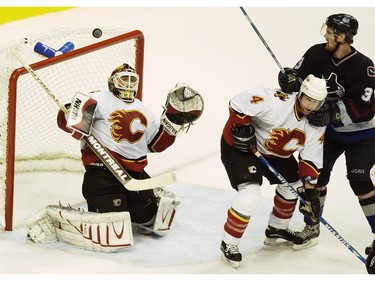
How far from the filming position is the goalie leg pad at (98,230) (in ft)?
17.9

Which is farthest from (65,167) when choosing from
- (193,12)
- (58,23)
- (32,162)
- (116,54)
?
(193,12)

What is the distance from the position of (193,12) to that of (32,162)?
2837 millimetres

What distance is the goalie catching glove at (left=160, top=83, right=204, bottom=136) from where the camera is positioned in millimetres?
5516

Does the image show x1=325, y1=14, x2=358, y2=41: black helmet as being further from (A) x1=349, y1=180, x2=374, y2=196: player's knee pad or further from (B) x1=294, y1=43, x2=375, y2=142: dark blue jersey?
(A) x1=349, y1=180, x2=374, y2=196: player's knee pad

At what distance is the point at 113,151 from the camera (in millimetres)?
5562

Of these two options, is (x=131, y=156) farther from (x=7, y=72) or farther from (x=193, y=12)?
(x=193, y=12)

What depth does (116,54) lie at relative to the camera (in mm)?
6449

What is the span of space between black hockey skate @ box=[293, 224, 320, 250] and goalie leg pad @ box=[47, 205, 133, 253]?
2.46ft

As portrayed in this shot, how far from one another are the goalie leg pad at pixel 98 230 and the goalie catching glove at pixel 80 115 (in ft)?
1.16

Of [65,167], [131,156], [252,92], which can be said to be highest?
[252,92]

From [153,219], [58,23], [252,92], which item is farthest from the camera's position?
[58,23]

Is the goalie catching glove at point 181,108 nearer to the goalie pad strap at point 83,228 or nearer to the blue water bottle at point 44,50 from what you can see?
the goalie pad strap at point 83,228

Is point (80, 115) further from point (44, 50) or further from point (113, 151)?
point (44, 50)

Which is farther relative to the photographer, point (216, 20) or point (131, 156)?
point (216, 20)
